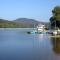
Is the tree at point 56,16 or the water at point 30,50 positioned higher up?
the tree at point 56,16

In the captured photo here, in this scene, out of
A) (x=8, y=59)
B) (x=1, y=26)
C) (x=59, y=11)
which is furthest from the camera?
(x=1, y=26)

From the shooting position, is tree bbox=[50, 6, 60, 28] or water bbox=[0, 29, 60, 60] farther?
tree bbox=[50, 6, 60, 28]

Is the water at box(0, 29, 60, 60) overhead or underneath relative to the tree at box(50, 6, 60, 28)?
underneath

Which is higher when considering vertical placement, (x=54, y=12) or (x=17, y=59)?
(x=54, y=12)

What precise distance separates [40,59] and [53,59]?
1.04m

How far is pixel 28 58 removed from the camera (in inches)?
697

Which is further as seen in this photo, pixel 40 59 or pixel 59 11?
pixel 59 11

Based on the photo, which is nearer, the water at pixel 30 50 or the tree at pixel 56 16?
the water at pixel 30 50

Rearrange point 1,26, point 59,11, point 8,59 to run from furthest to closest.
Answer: point 1,26 < point 59,11 < point 8,59

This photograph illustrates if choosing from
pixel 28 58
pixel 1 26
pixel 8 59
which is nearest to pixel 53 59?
pixel 28 58

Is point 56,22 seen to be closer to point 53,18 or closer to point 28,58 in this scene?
point 53,18

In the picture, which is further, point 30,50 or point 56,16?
point 56,16

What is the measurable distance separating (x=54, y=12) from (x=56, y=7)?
1.56m

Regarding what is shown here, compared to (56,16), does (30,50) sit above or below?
below
